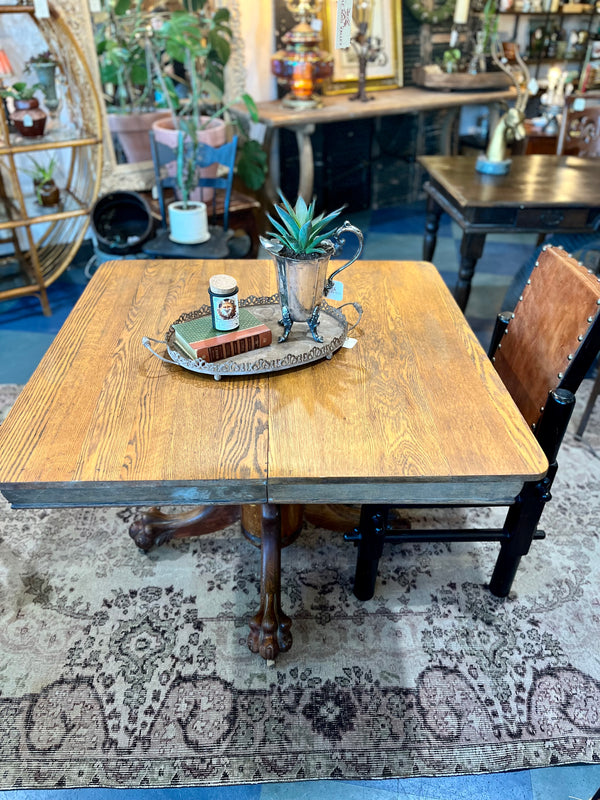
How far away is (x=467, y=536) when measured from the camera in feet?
5.50

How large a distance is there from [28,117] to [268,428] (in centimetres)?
251

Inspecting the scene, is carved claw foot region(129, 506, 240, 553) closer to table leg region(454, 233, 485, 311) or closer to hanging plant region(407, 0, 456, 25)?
table leg region(454, 233, 485, 311)

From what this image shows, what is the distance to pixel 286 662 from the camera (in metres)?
1.63

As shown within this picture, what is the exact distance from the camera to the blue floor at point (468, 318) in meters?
1.38

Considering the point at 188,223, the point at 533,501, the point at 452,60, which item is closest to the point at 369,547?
the point at 533,501

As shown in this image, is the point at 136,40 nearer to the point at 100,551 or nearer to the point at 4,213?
the point at 4,213

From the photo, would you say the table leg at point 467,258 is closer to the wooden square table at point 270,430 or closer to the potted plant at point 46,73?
the wooden square table at point 270,430

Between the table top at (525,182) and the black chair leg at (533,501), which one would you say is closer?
the black chair leg at (533,501)

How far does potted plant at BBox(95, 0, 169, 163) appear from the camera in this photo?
3223 mm

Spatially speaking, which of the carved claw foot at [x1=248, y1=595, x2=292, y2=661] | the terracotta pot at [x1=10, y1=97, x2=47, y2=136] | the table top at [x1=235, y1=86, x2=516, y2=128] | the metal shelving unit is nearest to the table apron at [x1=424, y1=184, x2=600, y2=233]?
the table top at [x1=235, y1=86, x2=516, y2=128]

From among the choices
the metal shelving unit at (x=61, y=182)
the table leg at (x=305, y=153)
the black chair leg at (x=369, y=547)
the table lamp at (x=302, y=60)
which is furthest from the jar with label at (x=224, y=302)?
the table lamp at (x=302, y=60)

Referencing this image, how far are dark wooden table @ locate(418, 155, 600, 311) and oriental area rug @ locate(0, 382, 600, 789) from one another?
1.26 metres

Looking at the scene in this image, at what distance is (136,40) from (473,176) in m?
1.96

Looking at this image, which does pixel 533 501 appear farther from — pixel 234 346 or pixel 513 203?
pixel 513 203
